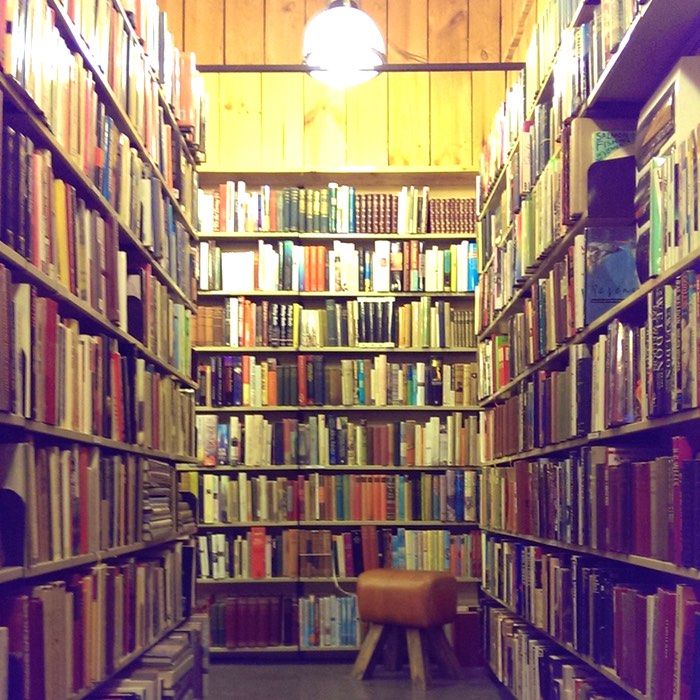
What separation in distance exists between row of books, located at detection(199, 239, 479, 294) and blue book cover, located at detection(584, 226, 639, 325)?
302cm

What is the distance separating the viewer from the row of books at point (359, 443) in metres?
5.96

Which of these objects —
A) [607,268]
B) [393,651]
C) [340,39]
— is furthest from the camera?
[393,651]

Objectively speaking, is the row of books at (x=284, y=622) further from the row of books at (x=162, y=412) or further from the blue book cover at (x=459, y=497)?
the row of books at (x=162, y=412)

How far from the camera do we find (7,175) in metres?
2.15

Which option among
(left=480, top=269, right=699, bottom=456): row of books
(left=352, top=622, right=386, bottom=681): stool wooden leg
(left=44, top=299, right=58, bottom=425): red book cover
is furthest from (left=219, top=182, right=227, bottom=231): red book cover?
(left=44, top=299, right=58, bottom=425): red book cover

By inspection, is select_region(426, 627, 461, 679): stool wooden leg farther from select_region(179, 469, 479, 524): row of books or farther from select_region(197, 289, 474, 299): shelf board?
select_region(197, 289, 474, 299): shelf board

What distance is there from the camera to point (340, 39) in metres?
4.90

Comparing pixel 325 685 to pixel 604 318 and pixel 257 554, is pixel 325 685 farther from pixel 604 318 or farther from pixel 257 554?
pixel 604 318

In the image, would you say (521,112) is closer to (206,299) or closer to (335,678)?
(206,299)

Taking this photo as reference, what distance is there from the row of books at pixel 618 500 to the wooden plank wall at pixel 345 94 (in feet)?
8.41

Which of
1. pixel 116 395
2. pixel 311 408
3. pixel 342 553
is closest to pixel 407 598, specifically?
pixel 342 553

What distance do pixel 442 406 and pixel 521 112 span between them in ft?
6.62

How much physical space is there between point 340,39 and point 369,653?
2.79 metres

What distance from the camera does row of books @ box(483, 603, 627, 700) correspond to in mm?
3047
